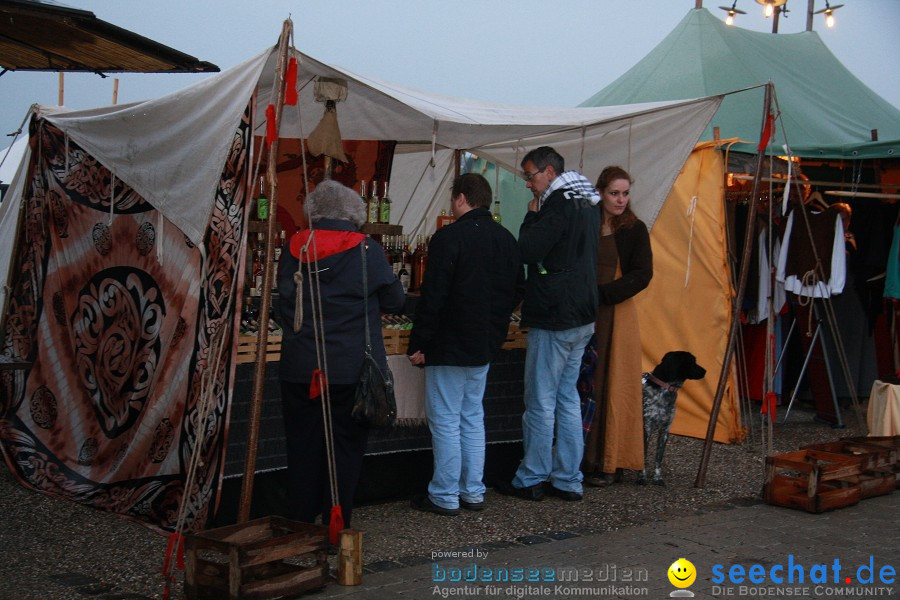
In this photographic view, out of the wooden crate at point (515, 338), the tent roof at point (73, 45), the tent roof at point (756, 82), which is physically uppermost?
the tent roof at point (756, 82)

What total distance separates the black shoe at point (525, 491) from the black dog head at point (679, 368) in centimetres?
104

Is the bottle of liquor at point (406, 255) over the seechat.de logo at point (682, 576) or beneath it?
over

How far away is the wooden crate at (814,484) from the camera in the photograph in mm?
5461

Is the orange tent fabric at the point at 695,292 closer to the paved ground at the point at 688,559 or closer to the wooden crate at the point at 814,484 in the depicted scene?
the wooden crate at the point at 814,484

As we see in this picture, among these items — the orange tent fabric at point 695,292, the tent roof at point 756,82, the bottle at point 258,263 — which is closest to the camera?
the bottle at point 258,263

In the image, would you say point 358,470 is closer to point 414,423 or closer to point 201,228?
point 414,423

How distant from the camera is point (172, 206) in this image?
455cm

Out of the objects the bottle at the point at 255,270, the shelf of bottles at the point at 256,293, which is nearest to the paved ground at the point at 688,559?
the shelf of bottles at the point at 256,293

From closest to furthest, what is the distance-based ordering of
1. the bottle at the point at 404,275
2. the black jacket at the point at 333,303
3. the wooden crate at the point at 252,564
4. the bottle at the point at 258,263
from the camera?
the wooden crate at the point at 252,564 → the black jacket at the point at 333,303 → the bottle at the point at 258,263 → the bottle at the point at 404,275

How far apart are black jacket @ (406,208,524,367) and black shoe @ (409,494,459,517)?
29.8 inches

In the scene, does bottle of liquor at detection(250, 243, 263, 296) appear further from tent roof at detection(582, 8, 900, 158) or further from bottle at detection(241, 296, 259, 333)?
tent roof at detection(582, 8, 900, 158)

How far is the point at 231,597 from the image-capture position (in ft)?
11.9

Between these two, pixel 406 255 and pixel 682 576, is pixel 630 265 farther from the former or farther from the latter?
pixel 682 576

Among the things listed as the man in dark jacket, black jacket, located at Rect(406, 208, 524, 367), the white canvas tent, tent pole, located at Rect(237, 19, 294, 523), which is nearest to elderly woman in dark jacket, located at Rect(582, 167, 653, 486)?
the white canvas tent
